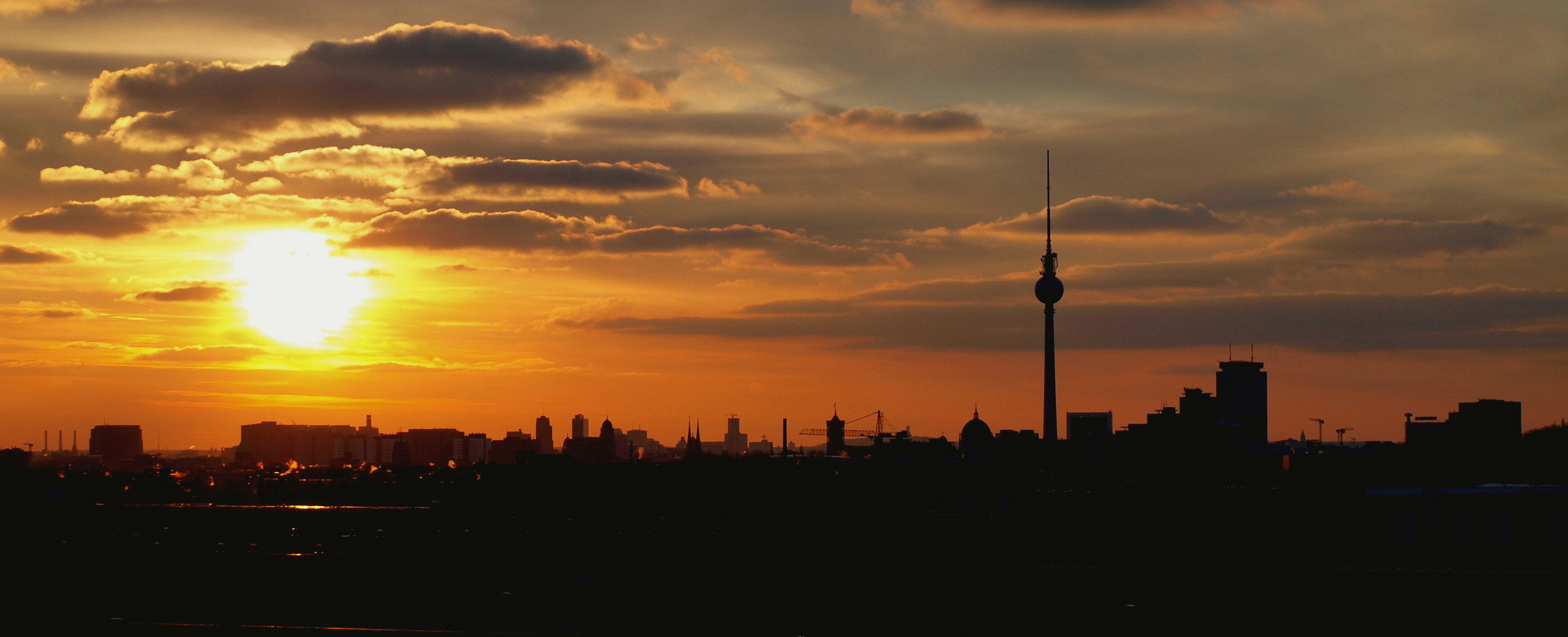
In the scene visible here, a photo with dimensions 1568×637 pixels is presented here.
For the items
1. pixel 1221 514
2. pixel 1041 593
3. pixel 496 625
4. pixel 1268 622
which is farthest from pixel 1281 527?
pixel 496 625

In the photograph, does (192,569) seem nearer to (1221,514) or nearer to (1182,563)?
(1182,563)

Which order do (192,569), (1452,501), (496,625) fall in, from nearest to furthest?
(496,625) → (192,569) → (1452,501)

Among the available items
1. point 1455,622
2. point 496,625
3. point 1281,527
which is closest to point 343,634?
point 496,625

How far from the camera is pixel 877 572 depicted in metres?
101

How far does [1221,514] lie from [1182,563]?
33386 millimetres

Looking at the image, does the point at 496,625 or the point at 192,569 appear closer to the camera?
the point at 496,625

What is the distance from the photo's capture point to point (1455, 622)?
232 feet

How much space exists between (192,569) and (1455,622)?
8895 cm

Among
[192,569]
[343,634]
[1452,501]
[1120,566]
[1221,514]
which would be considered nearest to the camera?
[343,634]

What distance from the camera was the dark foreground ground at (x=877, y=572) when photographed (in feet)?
235

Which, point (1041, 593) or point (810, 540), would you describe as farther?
point (810, 540)

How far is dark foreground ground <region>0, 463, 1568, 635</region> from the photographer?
235 ft

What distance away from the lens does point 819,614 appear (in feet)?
243

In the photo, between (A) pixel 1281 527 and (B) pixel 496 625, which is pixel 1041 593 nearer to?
(B) pixel 496 625
